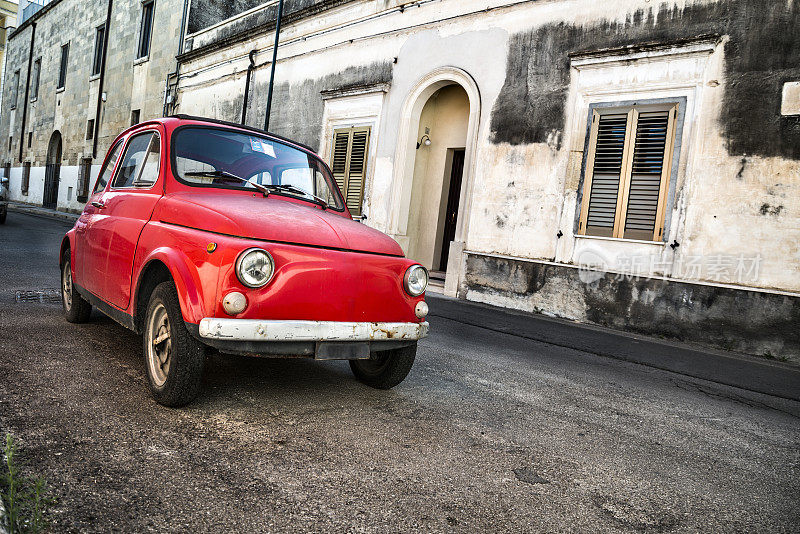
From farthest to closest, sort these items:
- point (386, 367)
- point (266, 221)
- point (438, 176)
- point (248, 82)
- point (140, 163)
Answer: point (248, 82) → point (438, 176) → point (140, 163) → point (386, 367) → point (266, 221)

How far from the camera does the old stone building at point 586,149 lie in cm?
773

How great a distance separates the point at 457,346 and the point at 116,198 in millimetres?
3489

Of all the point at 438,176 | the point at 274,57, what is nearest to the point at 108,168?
the point at 438,176

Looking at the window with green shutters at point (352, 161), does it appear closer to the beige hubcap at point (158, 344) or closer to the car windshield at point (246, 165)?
the car windshield at point (246, 165)

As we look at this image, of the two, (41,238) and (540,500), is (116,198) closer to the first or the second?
(540,500)

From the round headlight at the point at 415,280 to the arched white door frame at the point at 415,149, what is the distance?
749cm

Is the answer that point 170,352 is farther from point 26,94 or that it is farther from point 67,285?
point 26,94

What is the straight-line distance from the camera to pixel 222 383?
147 inches

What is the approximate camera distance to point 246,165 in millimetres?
4176

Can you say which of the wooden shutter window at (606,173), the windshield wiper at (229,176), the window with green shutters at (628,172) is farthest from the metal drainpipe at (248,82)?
the windshield wiper at (229,176)

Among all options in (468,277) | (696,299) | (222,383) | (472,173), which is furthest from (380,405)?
(472,173)

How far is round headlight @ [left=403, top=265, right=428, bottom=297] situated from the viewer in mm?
3529

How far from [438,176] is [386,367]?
31.1 feet

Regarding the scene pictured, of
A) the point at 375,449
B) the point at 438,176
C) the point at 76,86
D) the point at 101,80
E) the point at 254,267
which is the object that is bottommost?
the point at 375,449
